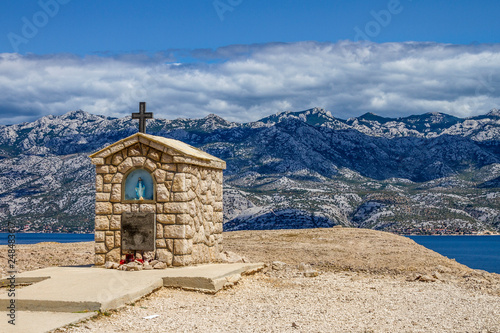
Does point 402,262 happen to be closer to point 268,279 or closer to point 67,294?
point 268,279

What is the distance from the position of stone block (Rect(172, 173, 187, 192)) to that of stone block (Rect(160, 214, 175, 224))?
726mm

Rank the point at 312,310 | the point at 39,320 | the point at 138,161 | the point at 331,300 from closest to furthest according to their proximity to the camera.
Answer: the point at 39,320, the point at 312,310, the point at 331,300, the point at 138,161

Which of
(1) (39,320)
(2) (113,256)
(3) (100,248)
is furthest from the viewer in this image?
(3) (100,248)

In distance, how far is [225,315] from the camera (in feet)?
35.7

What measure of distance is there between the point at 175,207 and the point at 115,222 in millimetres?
1877

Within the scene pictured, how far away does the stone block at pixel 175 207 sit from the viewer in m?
14.8

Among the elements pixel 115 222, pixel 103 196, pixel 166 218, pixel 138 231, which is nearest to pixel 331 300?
pixel 166 218

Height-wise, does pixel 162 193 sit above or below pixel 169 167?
below

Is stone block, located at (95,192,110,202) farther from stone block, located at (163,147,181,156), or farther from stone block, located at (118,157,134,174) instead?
stone block, located at (163,147,181,156)

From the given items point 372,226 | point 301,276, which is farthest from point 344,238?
point 372,226

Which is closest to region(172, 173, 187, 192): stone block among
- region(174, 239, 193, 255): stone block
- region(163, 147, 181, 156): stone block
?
region(163, 147, 181, 156): stone block

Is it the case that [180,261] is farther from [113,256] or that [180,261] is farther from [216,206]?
[216,206]

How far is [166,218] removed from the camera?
1495 centimetres

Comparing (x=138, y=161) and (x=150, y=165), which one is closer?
(x=150, y=165)
